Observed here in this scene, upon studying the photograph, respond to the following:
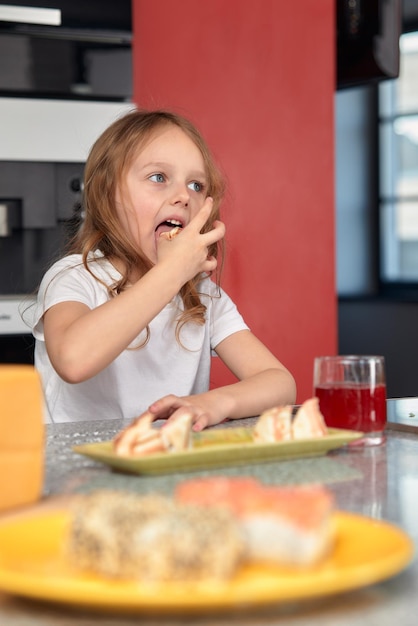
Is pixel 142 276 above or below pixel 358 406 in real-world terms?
above

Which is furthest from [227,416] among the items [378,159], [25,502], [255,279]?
[378,159]

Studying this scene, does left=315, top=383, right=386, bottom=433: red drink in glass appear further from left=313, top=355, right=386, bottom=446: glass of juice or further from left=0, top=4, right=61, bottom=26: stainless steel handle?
left=0, top=4, right=61, bottom=26: stainless steel handle

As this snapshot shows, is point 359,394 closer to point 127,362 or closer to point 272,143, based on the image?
point 127,362

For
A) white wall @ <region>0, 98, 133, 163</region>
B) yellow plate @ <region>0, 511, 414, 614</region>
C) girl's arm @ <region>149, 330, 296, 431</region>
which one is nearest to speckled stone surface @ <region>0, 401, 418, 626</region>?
yellow plate @ <region>0, 511, 414, 614</region>

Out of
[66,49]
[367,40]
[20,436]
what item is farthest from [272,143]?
[20,436]

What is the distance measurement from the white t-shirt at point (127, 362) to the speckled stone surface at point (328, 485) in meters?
0.40

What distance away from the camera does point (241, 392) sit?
4.91ft

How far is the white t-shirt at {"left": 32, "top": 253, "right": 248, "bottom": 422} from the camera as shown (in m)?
1.83

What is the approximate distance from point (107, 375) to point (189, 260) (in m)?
0.40

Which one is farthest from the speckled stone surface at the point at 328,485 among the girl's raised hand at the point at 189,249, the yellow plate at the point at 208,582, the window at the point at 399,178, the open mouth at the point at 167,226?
the window at the point at 399,178

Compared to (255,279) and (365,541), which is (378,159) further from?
(365,541)

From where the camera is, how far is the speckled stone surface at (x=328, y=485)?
0.54 m

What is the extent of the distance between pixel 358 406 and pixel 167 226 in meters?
0.84

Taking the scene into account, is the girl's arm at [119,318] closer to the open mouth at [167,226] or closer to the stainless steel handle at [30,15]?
the open mouth at [167,226]
